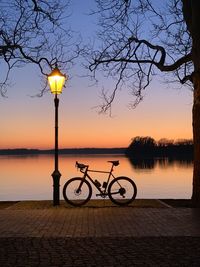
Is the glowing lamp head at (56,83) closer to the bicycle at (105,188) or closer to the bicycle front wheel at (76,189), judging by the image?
the bicycle at (105,188)

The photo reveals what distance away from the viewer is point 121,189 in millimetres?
14664

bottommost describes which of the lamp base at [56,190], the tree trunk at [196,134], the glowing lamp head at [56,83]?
the lamp base at [56,190]

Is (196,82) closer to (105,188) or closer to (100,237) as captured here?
(105,188)

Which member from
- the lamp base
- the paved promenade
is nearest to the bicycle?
the lamp base

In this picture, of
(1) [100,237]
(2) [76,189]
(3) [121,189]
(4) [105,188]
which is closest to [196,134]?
(3) [121,189]

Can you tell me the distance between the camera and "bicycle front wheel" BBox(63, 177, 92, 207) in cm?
1452

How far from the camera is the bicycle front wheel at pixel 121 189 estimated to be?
1466cm

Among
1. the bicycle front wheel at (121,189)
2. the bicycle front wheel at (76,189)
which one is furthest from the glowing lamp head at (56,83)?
the bicycle front wheel at (121,189)

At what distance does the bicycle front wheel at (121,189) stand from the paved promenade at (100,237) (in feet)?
2.85

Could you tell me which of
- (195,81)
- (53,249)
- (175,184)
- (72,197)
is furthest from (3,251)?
(175,184)

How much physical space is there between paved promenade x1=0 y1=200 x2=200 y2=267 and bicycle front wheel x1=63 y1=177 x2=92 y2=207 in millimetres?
844

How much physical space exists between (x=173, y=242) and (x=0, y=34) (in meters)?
10.6

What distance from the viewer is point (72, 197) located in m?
14.7

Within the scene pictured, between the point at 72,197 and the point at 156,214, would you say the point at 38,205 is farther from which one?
the point at 156,214
